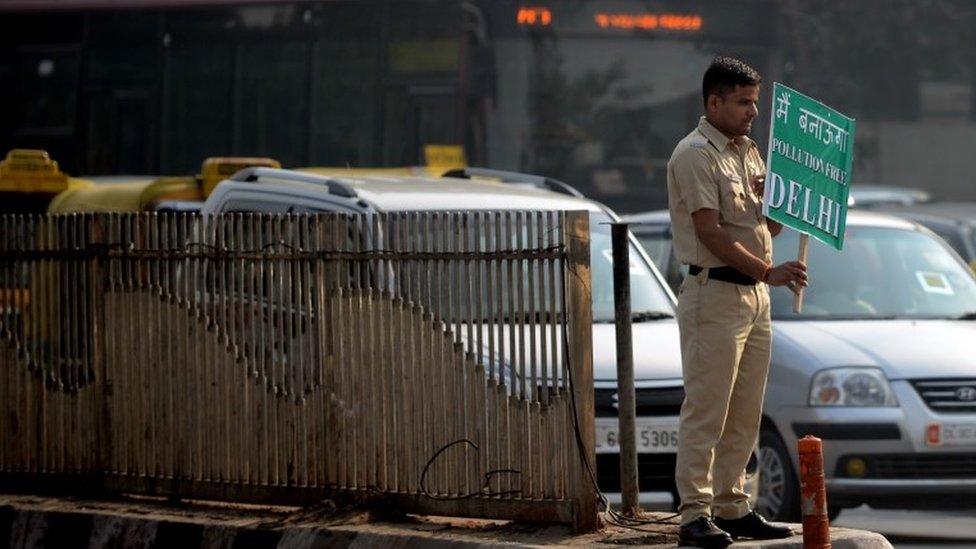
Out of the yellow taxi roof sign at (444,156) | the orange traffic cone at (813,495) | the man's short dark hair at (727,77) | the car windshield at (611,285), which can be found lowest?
the orange traffic cone at (813,495)

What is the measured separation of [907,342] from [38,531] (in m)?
4.91

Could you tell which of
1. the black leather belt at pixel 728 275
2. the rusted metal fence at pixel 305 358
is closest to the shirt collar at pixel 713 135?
the black leather belt at pixel 728 275

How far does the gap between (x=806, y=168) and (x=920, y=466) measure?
4143 millimetres

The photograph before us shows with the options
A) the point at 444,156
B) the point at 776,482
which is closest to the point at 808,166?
the point at 776,482

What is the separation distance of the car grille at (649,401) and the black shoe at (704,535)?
2217 millimetres

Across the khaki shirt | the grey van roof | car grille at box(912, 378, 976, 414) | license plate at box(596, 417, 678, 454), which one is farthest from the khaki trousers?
car grille at box(912, 378, 976, 414)

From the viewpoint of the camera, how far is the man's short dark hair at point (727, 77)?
6902 millimetres

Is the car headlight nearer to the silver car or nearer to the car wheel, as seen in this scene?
the silver car

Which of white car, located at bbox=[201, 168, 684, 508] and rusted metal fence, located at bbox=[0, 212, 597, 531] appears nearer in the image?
rusted metal fence, located at bbox=[0, 212, 597, 531]

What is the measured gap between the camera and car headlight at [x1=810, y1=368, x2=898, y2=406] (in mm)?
10883

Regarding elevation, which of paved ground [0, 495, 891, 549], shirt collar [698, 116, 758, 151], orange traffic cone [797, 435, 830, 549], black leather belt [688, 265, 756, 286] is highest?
shirt collar [698, 116, 758, 151]

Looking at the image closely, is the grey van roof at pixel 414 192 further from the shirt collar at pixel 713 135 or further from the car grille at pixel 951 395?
the shirt collar at pixel 713 135

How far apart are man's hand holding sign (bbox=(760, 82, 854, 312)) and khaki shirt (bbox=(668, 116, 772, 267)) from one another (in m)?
0.10

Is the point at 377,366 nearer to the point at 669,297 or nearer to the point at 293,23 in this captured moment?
the point at 669,297
